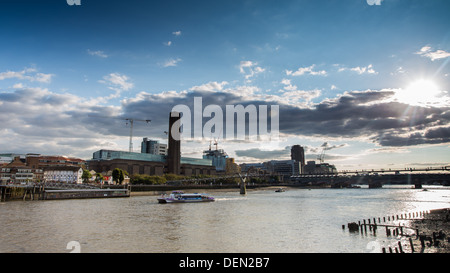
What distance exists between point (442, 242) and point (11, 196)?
93.0 metres

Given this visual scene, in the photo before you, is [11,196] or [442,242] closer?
[442,242]

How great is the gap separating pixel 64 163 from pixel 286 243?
149101 mm

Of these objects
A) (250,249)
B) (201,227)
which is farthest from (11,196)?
(250,249)

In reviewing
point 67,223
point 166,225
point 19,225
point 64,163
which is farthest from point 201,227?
point 64,163

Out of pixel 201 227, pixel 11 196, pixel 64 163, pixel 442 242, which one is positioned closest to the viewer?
pixel 442 242

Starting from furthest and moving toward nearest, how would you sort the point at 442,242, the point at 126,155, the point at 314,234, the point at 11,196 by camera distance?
the point at 126,155 → the point at 11,196 → the point at 314,234 → the point at 442,242

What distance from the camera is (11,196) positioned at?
259ft

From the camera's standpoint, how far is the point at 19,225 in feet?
120
